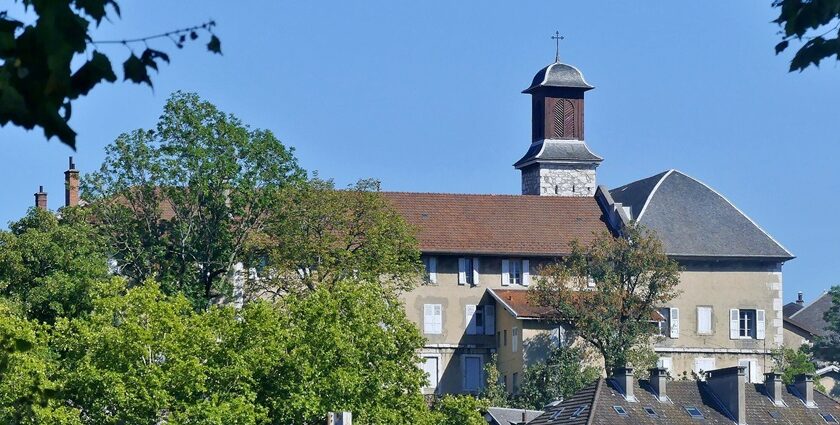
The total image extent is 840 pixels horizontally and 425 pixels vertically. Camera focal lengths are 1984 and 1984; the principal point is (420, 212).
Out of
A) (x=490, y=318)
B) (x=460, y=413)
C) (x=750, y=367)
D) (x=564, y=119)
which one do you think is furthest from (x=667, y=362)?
(x=460, y=413)

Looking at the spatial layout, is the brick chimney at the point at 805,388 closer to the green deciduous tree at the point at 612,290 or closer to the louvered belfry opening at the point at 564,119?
the green deciduous tree at the point at 612,290

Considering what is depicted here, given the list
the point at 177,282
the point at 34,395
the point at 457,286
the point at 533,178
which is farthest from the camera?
the point at 533,178

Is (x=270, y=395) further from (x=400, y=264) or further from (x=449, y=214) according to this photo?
(x=449, y=214)

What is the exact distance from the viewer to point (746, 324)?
79938mm

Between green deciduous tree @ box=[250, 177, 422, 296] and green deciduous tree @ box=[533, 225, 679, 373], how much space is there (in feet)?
19.7

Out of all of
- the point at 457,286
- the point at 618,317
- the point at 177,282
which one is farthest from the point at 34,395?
the point at 457,286

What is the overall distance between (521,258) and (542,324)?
544 cm

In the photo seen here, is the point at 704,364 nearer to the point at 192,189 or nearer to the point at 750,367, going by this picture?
the point at 750,367

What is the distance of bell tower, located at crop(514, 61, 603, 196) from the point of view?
3720 inches

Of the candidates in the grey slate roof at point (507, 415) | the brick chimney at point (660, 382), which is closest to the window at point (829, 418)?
the brick chimney at point (660, 382)

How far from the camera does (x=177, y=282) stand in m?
66.1

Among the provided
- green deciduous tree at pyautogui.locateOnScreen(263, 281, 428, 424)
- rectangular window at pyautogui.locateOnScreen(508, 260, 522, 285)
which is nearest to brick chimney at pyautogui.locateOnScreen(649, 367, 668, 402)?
green deciduous tree at pyautogui.locateOnScreen(263, 281, 428, 424)

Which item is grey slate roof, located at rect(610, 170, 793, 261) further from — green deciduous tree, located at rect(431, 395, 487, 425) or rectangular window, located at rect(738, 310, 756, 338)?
green deciduous tree, located at rect(431, 395, 487, 425)

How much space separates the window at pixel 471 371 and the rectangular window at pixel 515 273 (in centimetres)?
355
